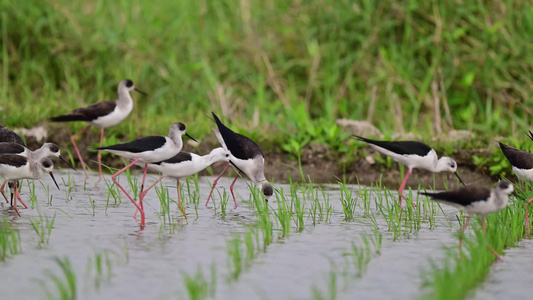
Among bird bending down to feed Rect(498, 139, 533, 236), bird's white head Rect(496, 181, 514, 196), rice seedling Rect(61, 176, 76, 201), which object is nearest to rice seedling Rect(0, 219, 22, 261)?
rice seedling Rect(61, 176, 76, 201)

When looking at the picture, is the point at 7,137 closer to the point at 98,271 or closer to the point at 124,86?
the point at 124,86

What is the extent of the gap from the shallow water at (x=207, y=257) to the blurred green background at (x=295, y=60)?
4.46 m

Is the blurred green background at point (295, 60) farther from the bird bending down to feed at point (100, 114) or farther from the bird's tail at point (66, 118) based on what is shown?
the bird's tail at point (66, 118)

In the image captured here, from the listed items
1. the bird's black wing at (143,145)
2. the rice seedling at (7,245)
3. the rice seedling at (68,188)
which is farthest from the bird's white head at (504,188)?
the rice seedling at (68,188)

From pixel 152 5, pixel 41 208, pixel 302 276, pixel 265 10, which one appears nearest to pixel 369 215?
pixel 302 276

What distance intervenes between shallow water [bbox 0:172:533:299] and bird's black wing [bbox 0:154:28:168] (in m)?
0.40

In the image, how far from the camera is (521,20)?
11812 mm

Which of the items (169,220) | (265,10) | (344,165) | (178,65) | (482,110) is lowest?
(169,220)

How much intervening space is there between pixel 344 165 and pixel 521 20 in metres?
3.90

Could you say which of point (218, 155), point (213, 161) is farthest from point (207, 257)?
point (218, 155)

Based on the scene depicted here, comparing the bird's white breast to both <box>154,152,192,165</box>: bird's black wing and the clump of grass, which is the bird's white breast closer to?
<box>154,152,192,165</box>: bird's black wing

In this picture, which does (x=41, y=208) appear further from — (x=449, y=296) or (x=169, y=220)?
(x=449, y=296)

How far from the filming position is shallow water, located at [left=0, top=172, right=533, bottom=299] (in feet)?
15.5

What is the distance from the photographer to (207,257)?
552 cm
